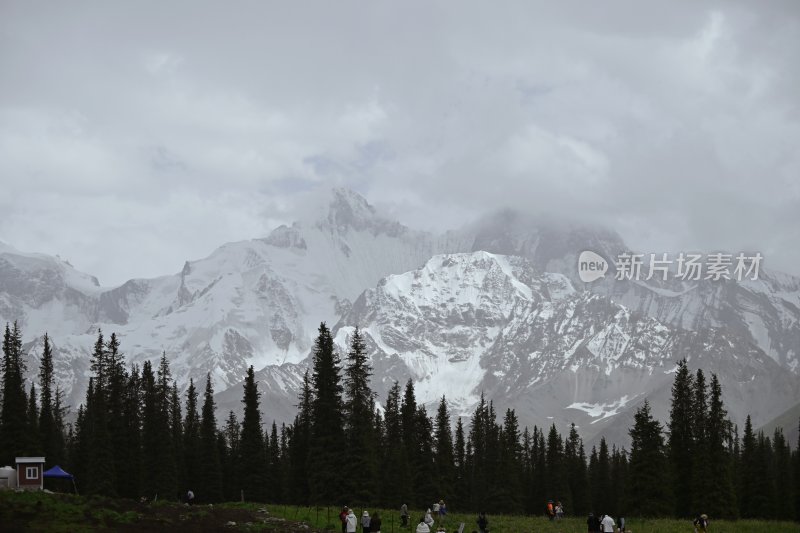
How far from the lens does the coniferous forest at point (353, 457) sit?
103m

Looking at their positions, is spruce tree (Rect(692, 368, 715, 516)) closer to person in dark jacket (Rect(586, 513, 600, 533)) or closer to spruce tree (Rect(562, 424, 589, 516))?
spruce tree (Rect(562, 424, 589, 516))

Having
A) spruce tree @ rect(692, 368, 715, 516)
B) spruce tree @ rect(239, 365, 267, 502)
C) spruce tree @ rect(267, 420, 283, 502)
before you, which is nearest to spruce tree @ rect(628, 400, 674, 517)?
spruce tree @ rect(692, 368, 715, 516)

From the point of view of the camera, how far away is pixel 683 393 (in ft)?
406

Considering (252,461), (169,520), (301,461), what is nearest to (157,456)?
(252,461)

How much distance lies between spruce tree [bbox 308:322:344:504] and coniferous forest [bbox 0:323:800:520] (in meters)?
0.11

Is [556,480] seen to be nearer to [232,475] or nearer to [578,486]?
[578,486]

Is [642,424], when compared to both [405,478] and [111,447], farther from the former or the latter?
[111,447]

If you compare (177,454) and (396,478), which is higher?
(177,454)

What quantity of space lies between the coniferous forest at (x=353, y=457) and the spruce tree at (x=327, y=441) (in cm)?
11

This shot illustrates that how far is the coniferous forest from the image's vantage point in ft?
339

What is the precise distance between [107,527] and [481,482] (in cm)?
9546

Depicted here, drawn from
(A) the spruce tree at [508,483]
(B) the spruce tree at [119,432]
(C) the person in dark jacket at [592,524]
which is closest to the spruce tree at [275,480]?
(B) the spruce tree at [119,432]

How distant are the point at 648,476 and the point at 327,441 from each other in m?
29.6

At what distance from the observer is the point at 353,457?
99.2m
